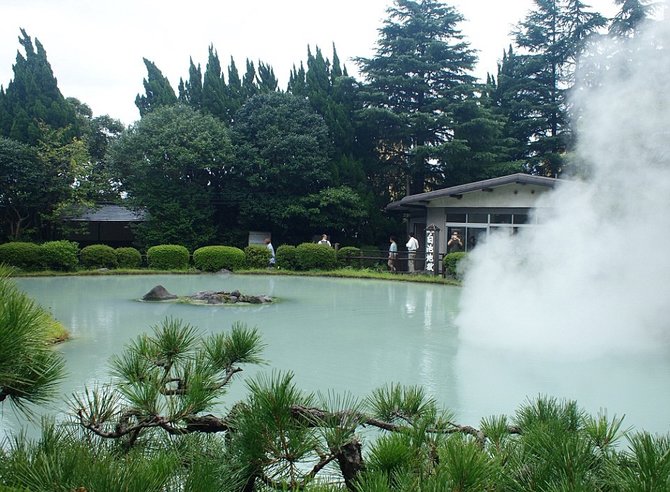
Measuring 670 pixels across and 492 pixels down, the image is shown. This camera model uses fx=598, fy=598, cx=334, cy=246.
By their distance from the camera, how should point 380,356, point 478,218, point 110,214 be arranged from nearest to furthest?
point 380,356 → point 478,218 → point 110,214

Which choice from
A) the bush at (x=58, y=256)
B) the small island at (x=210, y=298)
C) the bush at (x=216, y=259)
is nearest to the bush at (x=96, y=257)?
the bush at (x=58, y=256)

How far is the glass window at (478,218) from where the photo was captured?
21.9m

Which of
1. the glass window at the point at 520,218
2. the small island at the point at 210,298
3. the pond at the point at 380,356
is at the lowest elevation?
the pond at the point at 380,356

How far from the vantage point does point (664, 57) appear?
23.0 ft

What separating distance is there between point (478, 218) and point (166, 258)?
37.9 ft

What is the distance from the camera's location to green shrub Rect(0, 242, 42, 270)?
19.7 meters

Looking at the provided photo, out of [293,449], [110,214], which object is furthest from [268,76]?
[293,449]

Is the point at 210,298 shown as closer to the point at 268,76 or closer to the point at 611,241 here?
the point at 611,241

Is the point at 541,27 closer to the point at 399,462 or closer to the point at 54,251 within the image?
the point at 54,251

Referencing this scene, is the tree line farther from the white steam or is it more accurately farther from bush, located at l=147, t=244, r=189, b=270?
the white steam

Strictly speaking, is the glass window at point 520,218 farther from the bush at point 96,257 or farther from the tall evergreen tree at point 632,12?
the bush at point 96,257

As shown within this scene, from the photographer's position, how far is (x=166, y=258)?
71.5 ft

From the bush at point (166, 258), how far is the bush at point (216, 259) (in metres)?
0.56

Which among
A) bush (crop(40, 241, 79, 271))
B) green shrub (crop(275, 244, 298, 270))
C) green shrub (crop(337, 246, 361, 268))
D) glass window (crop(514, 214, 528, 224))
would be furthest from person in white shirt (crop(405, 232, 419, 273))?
bush (crop(40, 241, 79, 271))
